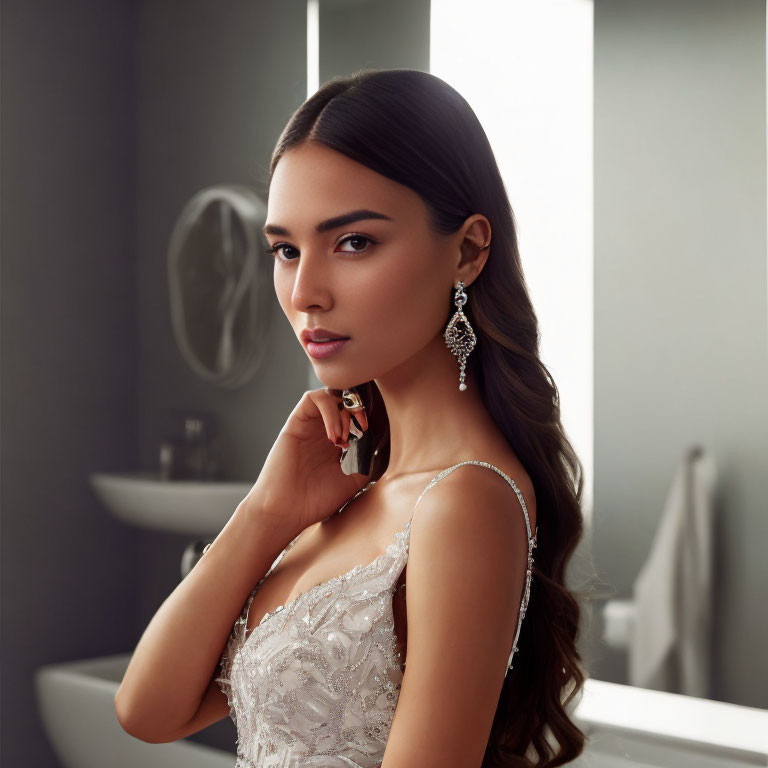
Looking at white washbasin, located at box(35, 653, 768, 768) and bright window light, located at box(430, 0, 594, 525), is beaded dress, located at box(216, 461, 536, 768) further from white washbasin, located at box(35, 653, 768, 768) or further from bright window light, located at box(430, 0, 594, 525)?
bright window light, located at box(430, 0, 594, 525)

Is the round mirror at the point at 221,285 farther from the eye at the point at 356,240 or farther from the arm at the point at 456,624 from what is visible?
the arm at the point at 456,624

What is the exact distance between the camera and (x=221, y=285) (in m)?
2.84

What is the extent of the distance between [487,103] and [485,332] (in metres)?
1.39

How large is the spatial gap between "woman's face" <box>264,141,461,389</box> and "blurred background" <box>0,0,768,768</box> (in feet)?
1.53

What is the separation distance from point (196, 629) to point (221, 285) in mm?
1834

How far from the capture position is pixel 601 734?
1.76m

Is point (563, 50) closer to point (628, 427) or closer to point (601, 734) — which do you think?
point (628, 427)

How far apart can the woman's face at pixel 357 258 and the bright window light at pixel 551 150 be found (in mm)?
1244

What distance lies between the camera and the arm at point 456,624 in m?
0.82

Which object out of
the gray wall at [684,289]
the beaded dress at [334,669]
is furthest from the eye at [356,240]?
the gray wall at [684,289]

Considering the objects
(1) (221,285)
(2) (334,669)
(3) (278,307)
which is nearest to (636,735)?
(2) (334,669)

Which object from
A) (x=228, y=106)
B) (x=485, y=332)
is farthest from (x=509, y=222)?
(x=228, y=106)

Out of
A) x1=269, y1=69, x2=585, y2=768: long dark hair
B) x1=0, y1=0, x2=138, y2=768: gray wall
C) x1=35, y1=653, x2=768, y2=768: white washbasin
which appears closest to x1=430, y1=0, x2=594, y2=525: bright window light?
x1=35, y1=653, x2=768, y2=768: white washbasin

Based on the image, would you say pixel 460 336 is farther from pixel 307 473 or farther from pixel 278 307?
pixel 278 307
